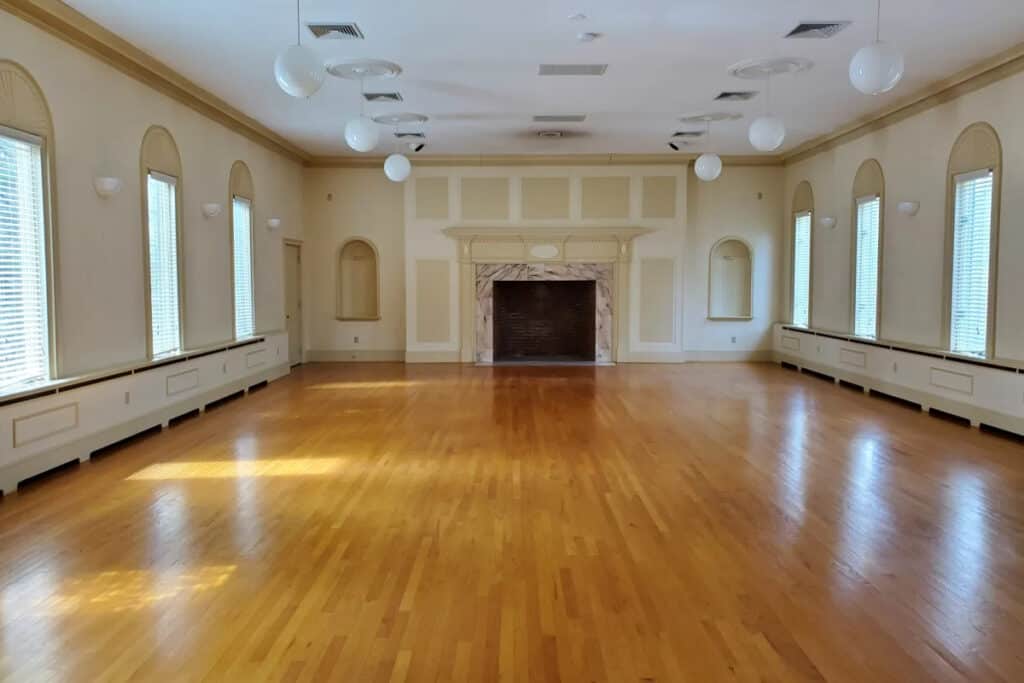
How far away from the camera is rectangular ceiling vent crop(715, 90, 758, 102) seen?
8430 mm

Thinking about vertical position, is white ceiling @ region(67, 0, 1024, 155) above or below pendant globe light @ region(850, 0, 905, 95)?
above

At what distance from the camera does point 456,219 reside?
12.8m

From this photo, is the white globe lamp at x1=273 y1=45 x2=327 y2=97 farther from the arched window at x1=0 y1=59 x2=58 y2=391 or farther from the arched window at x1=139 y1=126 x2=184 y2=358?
the arched window at x1=139 y1=126 x2=184 y2=358

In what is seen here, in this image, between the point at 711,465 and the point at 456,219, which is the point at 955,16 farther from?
the point at 456,219

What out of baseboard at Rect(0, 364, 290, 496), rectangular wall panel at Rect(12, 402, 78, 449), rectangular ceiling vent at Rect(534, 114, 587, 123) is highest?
rectangular ceiling vent at Rect(534, 114, 587, 123)

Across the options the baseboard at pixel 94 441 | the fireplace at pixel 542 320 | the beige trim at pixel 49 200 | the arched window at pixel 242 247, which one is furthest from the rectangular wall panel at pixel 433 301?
the beige trim at pixel 49 200

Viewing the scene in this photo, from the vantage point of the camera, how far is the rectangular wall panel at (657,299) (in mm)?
12891

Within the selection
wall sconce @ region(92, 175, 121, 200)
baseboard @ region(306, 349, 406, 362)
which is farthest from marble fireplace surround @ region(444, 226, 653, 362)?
wall sconce @ region(92, 175, 121, 200)

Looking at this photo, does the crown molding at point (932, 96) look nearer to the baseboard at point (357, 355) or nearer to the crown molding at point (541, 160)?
the crown molding at point (541, 160)

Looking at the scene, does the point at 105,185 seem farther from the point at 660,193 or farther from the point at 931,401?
the point at 660,193

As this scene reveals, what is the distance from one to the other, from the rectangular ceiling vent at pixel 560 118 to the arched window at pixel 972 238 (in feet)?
14.0

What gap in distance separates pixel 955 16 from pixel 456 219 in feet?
27.0

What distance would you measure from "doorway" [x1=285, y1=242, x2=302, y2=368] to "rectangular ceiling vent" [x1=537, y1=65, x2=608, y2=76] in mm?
6013

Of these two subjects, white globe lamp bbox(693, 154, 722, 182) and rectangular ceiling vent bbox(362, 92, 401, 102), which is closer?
rectangular ceiling vent bbox(362, 92, 401, 102)
